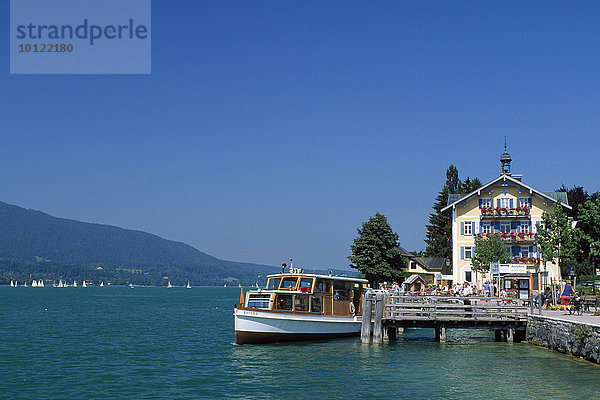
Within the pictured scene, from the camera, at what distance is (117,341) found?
123 ft

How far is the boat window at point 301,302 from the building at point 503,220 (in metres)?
30.2

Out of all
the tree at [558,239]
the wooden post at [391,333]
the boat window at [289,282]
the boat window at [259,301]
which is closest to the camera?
the boat window at [259,301]

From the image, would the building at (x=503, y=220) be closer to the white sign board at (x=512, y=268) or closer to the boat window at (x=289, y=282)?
the white sign board at (x=512, y=268)

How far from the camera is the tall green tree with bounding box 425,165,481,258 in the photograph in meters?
91.0

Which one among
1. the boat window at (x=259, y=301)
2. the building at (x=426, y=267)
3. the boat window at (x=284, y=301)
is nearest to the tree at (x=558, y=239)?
the boat window at (x=284, y=301)

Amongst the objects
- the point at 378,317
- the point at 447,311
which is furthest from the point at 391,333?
the point at 447,311

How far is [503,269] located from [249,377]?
19152 millimetres

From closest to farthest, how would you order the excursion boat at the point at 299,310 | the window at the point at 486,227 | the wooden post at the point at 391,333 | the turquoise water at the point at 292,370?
the turquoise water at the point at 292,370 → the excursion boat at the point at 299,310 → the wooden post at the point at 391,333 → the window at the point at 486,227

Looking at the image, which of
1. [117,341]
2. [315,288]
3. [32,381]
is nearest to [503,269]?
[315,288]

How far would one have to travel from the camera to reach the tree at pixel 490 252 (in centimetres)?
5700

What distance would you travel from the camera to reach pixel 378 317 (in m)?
32.4

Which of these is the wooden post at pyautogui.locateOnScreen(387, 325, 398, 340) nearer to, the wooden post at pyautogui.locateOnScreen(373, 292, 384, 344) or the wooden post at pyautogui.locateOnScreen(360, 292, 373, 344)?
the wooden post at pyautogui.locateOnScreen(373, 292, 384, 344)

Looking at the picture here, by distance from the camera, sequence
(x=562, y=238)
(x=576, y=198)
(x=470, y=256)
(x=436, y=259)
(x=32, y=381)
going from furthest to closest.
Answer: (x=436, y=259) → (x=576, y=198) → (x=470, y=256) → (x=562, y=238) → (x=32, y=381)

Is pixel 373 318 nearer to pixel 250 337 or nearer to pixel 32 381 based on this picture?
pixel 250 337
